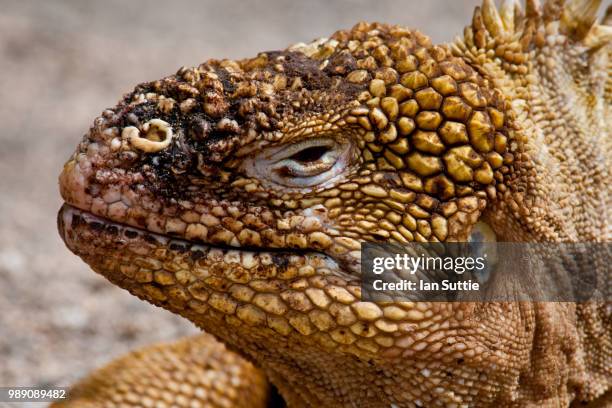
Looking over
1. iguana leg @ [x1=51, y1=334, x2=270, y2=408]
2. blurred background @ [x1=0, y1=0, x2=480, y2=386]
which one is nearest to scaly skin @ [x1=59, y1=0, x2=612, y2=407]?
iguana leg @ [x1=51, y1=334, x2=270, y2=408]

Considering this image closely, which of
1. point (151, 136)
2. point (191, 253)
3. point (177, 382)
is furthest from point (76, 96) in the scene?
point (191, 253)

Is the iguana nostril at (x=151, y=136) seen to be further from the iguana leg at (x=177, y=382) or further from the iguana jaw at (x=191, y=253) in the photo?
the iguana leg at (x=177, y=382)

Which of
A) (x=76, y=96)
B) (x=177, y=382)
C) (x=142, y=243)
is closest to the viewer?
(x=142, y=243)

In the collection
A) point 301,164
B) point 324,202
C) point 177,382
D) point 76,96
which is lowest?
point 177,382

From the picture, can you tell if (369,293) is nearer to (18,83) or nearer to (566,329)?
(566,329)

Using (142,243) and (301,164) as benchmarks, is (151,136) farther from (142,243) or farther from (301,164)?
(301,164)
